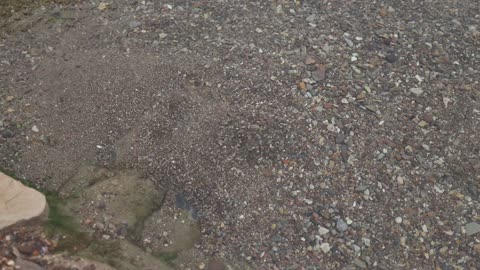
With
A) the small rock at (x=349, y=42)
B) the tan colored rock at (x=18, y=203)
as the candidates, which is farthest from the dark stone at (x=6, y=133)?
the small rock at (x=349, y=42)

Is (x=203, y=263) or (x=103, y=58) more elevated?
(x=103, y=58)

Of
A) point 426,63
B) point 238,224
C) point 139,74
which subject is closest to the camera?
point 238,224

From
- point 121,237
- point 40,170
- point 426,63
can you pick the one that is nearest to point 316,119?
point 426,63

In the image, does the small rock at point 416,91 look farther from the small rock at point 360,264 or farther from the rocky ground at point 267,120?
the small rock at point 360,264

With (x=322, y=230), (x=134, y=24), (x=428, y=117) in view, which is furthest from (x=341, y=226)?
(x=134, y=24)

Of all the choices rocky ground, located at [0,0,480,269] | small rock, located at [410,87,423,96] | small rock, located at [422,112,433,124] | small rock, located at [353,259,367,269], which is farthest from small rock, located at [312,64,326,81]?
small rock, located at [353,259,367,269]

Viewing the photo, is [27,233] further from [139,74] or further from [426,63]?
[426,63]

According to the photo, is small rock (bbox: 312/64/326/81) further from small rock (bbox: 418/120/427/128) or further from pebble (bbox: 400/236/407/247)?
pebble (bbox: 400/236/407/247)
